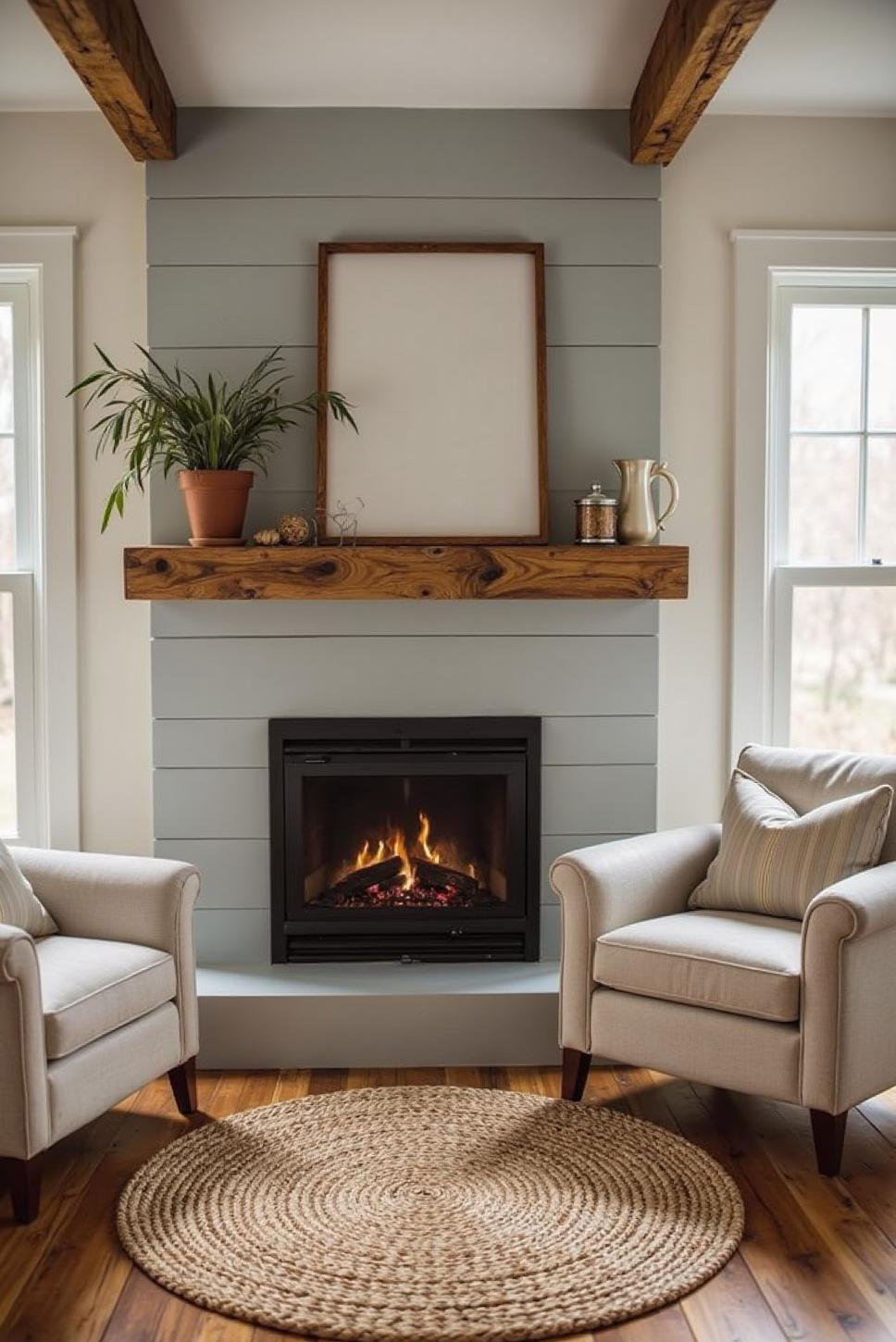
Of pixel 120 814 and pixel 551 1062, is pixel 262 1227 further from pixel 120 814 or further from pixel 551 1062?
pixel 120 814

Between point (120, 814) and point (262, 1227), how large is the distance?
168 cm

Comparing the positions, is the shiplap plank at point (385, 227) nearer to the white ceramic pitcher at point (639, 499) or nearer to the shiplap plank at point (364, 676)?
the white ceramic pitcher at point (639, 499)

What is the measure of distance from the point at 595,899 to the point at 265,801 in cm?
112

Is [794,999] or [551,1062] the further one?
[551,1062]

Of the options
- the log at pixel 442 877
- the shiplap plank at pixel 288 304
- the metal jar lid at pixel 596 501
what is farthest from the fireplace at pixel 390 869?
the shiplap plank at pixel 288 304

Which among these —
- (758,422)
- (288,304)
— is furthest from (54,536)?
(758,422)

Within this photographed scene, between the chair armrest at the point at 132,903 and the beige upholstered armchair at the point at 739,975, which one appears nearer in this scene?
the beige upholstered armchair at the point at 739,975

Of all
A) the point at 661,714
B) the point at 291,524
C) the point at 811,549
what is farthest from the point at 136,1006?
the point at 811,549

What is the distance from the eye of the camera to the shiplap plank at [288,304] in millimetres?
3805

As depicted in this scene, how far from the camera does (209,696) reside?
3.88 m

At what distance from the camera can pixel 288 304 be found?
12.5 ft

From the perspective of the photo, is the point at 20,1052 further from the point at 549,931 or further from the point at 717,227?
the point at 717,227

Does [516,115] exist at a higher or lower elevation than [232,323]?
higher

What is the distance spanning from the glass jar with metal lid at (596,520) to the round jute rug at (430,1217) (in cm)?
151
